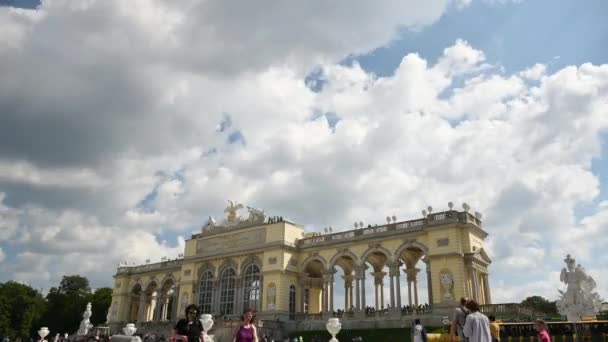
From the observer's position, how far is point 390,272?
3953 centimetres

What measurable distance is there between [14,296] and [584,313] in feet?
228

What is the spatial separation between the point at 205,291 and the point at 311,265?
1212 cm

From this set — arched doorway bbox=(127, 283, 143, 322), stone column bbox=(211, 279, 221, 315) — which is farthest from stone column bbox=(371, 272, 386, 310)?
arched doorway bbox=(127, 283, 143, 322)

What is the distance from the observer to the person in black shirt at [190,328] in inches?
360

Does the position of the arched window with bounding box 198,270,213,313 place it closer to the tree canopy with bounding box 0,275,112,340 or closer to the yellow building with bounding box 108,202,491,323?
the yellow building with bounding box 108,202,491,323

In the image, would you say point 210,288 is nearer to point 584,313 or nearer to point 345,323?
point 345,323

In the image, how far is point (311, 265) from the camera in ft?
155

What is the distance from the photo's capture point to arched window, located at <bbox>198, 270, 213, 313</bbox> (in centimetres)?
5038

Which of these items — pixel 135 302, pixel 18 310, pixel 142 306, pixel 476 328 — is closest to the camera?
pixel 476 328

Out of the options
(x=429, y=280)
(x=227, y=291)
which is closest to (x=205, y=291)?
(x=227, y=291)

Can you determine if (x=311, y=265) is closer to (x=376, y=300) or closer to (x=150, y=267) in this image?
(x=376, y=300)

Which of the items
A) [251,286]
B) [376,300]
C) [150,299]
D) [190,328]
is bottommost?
[190,328]

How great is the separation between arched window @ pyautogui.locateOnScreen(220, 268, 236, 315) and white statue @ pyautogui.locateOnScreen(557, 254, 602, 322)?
102ft

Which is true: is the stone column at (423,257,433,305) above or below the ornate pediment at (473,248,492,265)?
below
